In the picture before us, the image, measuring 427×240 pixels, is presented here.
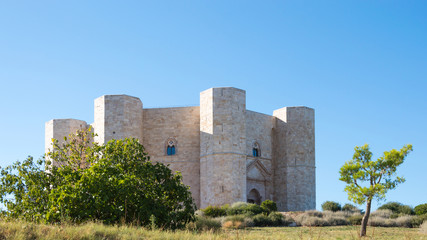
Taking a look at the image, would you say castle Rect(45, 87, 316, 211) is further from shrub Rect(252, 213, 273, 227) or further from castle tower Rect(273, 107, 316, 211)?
shrub Rect(252, 213, 273, 227)

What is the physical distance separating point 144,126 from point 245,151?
648 cm

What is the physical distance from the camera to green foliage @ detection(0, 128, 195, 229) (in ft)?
43.8

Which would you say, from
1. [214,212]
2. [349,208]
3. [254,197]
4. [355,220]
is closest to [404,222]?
[355,220]

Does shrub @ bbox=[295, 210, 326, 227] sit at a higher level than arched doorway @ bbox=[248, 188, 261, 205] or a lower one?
lower

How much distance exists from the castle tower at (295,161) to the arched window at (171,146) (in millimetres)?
6838

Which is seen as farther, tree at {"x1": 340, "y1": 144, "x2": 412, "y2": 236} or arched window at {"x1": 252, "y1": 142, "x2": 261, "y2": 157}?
arched window at {"x1": 252, "y1": 142, "x2": 261, "y2": 157}

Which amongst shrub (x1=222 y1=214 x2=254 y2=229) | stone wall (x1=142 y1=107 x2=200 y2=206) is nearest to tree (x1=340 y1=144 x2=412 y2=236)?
shrub (x1=222 y1=214 x2=254 y2=229)

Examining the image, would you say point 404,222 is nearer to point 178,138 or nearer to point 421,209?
point 421,209

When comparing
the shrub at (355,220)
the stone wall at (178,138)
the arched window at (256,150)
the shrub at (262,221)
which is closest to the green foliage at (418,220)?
the shrub at (355,220)

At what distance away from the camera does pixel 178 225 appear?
14609 millimetres

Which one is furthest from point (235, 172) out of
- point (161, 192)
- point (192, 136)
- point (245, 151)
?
point (161, 192)

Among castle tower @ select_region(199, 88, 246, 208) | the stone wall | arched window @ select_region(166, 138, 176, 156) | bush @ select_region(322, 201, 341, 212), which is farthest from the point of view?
arched window @ select_region(166, 138, 176, 156)

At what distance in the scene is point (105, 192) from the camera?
1355 centimetres

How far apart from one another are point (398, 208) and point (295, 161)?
761cm
